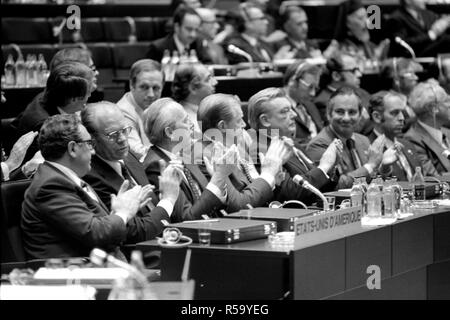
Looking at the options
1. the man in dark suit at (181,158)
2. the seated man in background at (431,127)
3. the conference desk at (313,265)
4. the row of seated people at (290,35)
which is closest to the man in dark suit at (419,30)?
the row of seated people at (290,35)

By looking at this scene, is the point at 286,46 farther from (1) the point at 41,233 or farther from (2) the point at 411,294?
(1) the point at 41,233

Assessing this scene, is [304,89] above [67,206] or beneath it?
above

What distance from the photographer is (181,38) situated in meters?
8.05

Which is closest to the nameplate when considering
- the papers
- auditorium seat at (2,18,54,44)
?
the papers

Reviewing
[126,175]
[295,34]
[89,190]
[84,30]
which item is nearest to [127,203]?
[89,190]

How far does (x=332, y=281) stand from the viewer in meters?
3.79

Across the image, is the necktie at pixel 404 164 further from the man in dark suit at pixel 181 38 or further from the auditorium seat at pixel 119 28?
the auditorium seat at pixel 119 28

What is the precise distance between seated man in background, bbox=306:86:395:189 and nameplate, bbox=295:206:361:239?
1500 mm

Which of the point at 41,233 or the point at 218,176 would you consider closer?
the point at 41,233

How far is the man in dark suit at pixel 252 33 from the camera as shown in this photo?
8727 millimetres

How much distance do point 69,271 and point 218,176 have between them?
4.25 feet

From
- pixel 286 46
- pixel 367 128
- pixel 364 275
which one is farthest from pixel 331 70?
pixel 364 275

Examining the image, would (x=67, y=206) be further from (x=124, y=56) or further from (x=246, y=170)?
(x=124, y=56)

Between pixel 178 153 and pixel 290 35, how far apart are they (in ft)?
15.6
